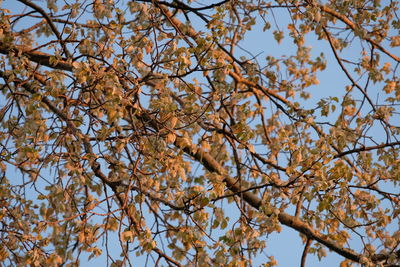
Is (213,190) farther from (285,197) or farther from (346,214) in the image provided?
(346,214)

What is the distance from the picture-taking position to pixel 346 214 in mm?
6047

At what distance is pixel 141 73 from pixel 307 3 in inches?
73.5

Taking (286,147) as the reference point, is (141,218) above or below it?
below

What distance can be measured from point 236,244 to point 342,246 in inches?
53.9

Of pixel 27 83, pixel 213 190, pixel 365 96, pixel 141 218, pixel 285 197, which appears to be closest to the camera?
pixel 213 190

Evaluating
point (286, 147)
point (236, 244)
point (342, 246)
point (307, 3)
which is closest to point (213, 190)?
point (236, 244)

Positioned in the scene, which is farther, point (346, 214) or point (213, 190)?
point (346, 214)

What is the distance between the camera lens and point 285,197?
4773mm

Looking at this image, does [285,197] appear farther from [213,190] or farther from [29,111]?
[29,111]

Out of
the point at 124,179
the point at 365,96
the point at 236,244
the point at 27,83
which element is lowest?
the point at 236,244

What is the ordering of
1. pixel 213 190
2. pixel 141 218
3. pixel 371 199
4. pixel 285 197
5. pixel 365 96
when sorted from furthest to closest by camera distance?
pixel 365 96, pixel 371 199, pixel 285 197, pixel 141 218, pixel 213 190

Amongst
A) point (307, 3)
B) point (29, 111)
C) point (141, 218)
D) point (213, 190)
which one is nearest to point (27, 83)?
point (29, 111)

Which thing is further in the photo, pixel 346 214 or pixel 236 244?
pixel 346 214

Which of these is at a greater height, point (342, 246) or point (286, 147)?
point (286, 147)
